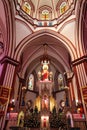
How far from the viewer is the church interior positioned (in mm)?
9641

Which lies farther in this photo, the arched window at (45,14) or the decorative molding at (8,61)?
the arched window at (45,14)

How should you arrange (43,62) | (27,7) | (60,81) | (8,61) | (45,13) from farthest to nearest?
(60,81), (45,13), (27,7), (43,62), (8,61)

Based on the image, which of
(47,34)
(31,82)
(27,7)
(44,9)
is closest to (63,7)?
(44,9)

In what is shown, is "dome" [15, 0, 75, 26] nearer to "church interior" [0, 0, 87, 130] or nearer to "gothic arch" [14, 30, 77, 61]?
"church interior" [0, 0, 87, 130]

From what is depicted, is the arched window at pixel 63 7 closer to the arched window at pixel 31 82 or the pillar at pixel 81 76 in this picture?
the pillar at pixel 81 76

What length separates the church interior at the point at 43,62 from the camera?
31.6ft

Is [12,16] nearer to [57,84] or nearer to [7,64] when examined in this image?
[7,64]

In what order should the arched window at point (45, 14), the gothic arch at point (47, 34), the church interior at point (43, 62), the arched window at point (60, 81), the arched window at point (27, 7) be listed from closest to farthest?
the church interior at point (43, 62)
the gothic arch at point (47, 34)
the arched window at point (27, 7)
the arched window at point (45, 14)
the arched window at point (60, 81)

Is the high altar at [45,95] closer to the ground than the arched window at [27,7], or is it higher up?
closer to the ground

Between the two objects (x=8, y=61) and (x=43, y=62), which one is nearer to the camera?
(x=8, y=61)

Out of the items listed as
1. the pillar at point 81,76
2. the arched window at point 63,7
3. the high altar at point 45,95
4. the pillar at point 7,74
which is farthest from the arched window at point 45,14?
the pillar at point 7,74

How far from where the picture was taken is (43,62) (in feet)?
49.0

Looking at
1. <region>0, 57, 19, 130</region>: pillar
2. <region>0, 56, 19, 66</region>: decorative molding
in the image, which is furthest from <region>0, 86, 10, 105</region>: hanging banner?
<region>0, 56, 19, 66</region>: decorative molding

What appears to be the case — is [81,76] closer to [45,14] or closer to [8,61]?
[8,61]
